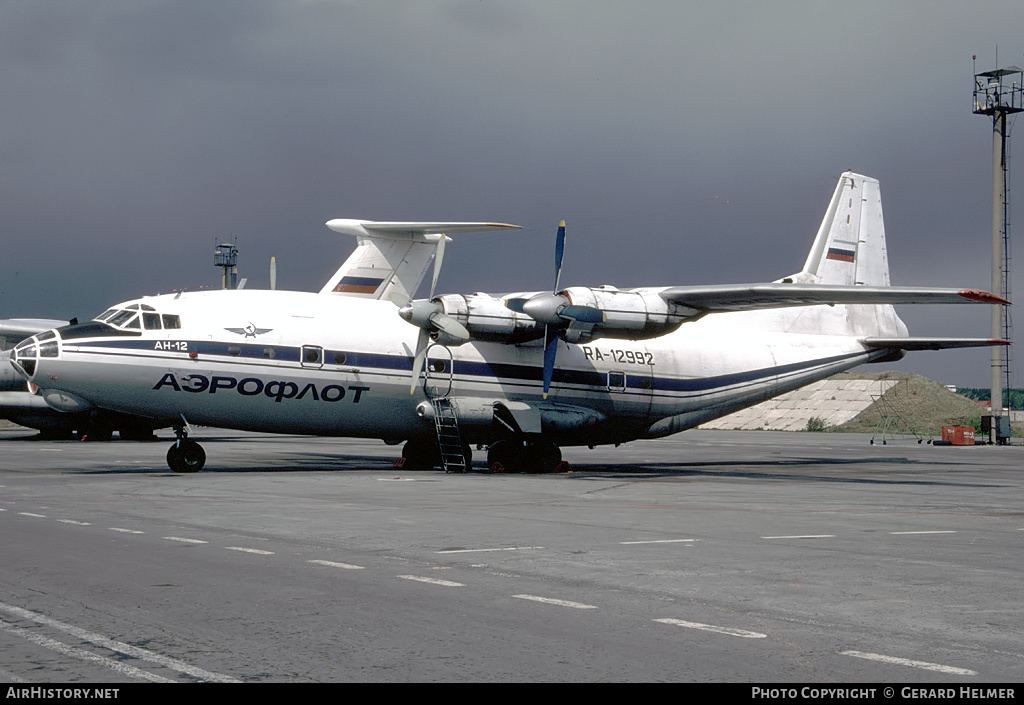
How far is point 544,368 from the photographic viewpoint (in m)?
28.0

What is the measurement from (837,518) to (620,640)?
391 inches

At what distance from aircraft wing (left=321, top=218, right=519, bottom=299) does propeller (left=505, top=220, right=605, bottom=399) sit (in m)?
14.9

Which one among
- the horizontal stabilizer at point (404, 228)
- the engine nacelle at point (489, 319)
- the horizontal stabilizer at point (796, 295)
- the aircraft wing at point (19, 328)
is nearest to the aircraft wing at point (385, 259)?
the horizontal stabilizer at point (404, 228)

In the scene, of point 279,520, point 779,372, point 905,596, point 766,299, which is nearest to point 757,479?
point 766,299

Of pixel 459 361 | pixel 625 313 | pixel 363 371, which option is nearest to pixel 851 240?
pixel 625 313

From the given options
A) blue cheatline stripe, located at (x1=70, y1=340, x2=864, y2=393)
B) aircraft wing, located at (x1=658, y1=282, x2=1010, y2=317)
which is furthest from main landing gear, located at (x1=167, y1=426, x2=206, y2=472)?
aircraft wing, located at (x1=658, y1=282, x2=1010, y2=317)

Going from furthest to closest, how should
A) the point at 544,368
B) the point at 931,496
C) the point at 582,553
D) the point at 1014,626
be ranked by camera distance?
the point at 544,368 < the point at 931,496 < the point at 582,553 < the point at 1014,626

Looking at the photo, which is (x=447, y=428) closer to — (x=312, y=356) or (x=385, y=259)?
(x=312, y=356)

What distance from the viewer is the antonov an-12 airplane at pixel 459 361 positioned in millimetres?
24641

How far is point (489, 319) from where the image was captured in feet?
89.6

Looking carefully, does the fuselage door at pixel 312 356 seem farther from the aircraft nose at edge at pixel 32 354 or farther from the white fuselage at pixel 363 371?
the aircraft nose at edge at pixel 32 354

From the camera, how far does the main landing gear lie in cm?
2524

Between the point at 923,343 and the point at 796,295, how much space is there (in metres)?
9.05
